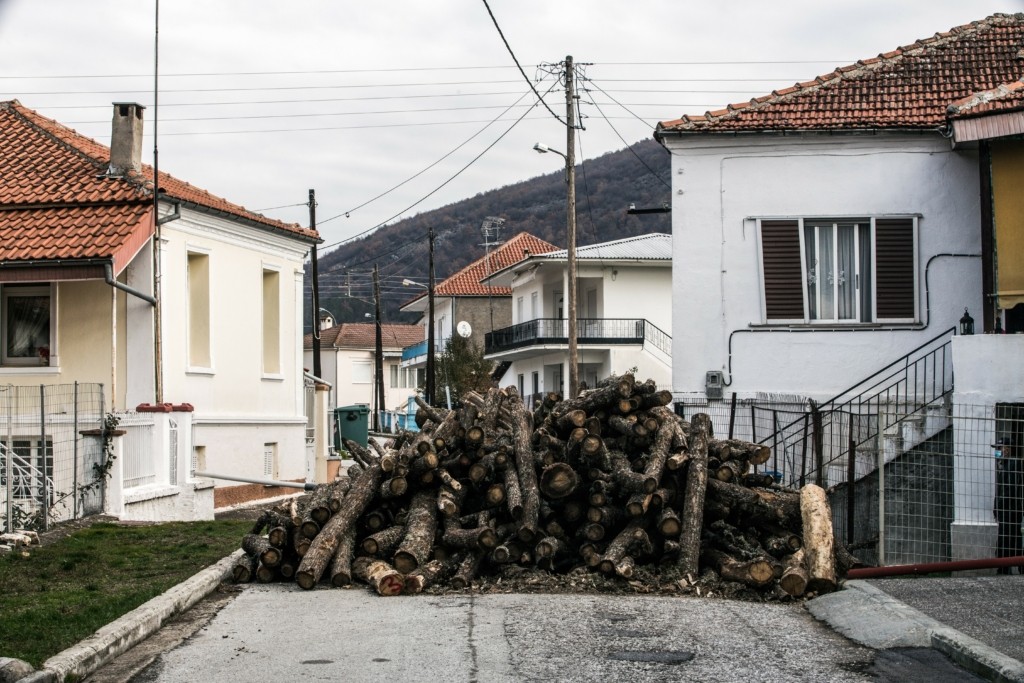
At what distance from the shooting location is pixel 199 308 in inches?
1005

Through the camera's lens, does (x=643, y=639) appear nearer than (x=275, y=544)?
Yes

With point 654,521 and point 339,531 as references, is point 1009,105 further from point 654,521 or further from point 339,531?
point 339,531

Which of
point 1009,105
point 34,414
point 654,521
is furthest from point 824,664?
point 34,414

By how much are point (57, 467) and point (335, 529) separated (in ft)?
23.2

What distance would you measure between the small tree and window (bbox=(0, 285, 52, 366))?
36082 mm

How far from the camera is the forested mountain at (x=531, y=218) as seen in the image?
98.2 meters

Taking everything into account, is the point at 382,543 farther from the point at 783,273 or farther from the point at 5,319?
the point at 5,319

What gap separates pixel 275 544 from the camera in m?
12.2

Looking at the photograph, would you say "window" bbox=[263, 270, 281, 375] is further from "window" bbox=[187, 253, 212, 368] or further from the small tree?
the small tree

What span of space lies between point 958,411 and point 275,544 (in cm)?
807

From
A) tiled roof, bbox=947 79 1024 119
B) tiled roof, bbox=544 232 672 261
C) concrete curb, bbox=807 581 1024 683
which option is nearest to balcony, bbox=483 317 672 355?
tiled roof, bbox=544 232 672 261

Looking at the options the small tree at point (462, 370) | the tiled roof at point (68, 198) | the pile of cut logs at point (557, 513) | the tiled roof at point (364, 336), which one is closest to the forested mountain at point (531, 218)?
the tiled roof at point (364, 336)

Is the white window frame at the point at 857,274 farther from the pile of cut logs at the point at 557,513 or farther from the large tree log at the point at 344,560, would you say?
the large tree log at the point at 344,560

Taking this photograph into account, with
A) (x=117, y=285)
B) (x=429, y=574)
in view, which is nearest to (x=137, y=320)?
(x=117, y=285)
